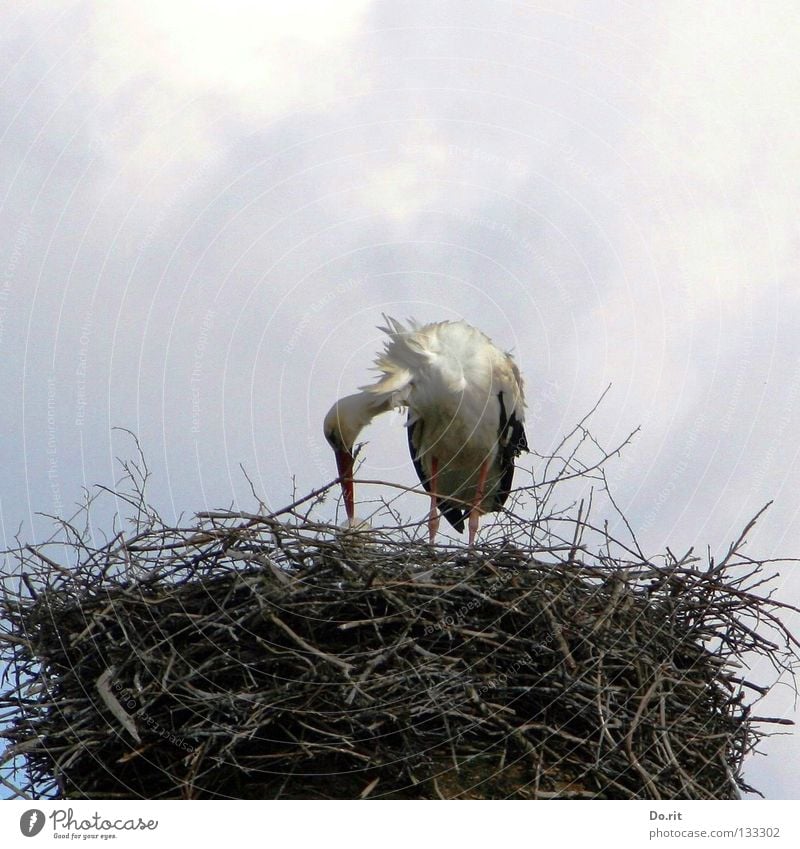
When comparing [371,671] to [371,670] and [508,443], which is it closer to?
[371,670]

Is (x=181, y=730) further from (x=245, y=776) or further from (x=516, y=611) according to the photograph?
(x=516, y=611)

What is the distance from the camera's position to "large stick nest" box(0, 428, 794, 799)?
10.6ft

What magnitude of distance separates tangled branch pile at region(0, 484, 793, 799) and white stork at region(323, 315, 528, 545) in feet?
4.96

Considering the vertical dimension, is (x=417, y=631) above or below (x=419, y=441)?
below

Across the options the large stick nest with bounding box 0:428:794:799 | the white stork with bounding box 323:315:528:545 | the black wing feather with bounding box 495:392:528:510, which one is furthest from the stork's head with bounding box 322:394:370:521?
the large stick nest with bounding box 0:428:794:799

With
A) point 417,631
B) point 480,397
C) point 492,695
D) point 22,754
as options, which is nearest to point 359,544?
point 417,631

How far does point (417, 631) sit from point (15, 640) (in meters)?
1.17

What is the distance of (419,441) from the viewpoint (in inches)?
230

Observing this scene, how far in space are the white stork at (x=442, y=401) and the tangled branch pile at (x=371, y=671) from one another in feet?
4.96

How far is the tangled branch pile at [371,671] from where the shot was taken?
3.24 m
